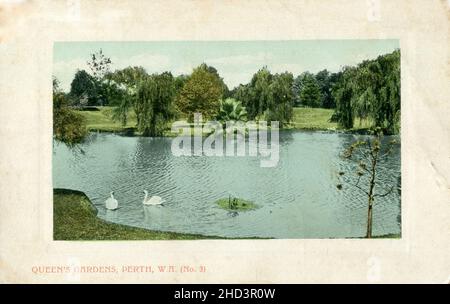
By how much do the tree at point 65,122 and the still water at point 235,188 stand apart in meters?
0.06

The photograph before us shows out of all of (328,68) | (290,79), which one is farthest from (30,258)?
(328,68)

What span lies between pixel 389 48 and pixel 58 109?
206 centimetres

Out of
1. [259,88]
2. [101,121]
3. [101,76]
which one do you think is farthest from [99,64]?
[259,88]

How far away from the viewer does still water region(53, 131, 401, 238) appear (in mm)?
3471

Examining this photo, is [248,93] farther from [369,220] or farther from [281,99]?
[369,220]

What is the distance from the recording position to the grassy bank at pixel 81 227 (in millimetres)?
3463

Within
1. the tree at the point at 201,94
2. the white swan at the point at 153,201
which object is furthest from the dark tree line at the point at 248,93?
the white swan at the point at 153,201

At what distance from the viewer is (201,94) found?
355cm

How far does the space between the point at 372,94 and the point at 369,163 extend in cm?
43

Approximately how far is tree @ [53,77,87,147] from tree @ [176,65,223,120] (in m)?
0.64

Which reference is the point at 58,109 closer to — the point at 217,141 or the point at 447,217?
the point at 217,141

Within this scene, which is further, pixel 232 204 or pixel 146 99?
pixel 146 99

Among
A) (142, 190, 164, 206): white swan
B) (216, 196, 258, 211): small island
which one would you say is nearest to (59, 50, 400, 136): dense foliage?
(142, 190, 164, 206): white swan

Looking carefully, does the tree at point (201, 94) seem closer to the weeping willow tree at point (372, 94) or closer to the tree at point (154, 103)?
the tree at point (154, 103)
